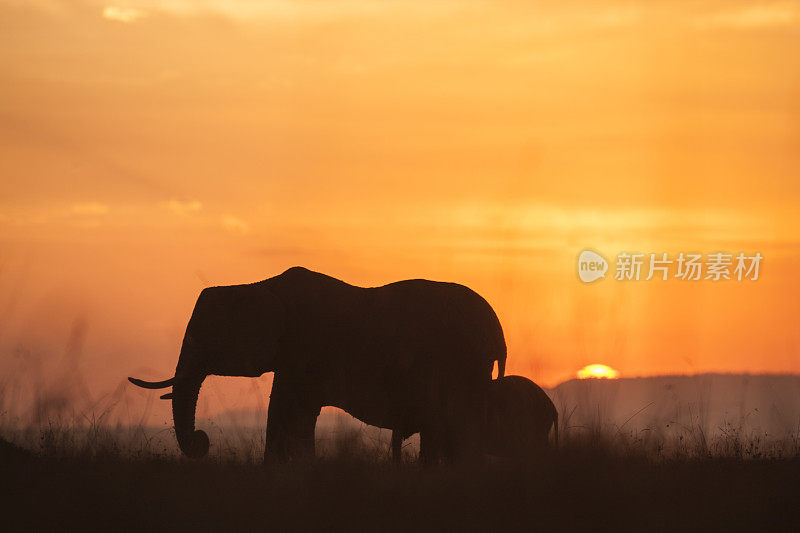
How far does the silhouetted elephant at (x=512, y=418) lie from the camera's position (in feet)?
41.5

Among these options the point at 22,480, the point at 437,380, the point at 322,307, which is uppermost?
the point at 322,307

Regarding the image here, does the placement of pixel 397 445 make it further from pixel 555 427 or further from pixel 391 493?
pixel 391 493

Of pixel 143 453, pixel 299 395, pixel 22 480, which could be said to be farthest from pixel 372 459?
pixel 22 480

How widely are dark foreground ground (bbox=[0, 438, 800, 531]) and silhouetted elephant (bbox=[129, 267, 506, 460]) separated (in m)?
2.43

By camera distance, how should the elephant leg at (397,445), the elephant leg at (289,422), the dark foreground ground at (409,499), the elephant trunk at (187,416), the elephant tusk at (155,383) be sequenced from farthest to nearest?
1. the elephant tusk at (155,383)
2. the elephant leg at (397,445)
3. the elephant leg at (289,422)
4. the elephant trunk at (187,416)
5. the dark foreground ground at (409,499)

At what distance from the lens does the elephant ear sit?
12.3 meters

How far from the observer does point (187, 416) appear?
12.0 m

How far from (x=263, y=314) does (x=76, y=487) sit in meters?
3.63

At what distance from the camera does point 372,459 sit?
35.9 ft

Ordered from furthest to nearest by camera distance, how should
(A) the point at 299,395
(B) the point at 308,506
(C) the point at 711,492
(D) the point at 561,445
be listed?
(A) the point at 299,395
(D) the point at 561,445
(C) the point at 711,492
(B) the point at 308,506

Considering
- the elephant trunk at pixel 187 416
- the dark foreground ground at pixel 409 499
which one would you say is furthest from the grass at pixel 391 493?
the elephant trunk at pixel 187 416

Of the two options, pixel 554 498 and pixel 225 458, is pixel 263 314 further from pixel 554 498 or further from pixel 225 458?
pixel 554 498

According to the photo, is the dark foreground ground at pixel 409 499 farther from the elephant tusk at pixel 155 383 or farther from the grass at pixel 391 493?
the elephant tusk at pixel 155 383

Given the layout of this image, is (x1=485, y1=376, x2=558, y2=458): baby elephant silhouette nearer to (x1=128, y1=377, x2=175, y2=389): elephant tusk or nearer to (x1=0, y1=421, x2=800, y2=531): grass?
(x1=0, y1=421, x2=800, y2=531): grass
